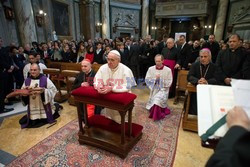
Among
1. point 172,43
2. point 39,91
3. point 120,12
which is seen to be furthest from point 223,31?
point 39,91

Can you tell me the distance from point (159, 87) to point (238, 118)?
3.40m

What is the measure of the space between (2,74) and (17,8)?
4310 mm

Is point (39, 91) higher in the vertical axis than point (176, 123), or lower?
higher

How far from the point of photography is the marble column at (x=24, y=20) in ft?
23.2

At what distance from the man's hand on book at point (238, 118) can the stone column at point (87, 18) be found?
46.5 ft

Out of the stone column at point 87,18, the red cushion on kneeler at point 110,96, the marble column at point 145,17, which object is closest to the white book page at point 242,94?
the red cushion on kneeler at point 110,96

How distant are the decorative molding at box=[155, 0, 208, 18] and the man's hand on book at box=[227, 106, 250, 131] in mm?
18319

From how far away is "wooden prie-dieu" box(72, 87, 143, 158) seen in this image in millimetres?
2383

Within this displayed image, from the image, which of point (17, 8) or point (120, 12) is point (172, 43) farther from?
point (120, 12)

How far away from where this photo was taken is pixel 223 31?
14.3 meters

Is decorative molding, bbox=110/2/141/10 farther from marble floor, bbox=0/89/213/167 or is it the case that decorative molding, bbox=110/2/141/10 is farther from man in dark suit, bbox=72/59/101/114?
marble floor, bbox=0/89/213/167

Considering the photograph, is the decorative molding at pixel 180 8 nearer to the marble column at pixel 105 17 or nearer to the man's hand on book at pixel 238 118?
the marble column at pixel 105 17

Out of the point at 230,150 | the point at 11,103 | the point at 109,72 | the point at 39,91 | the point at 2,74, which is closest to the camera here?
the point at 230,150

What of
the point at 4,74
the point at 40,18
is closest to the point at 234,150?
the point at 4,74
